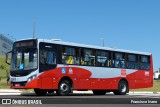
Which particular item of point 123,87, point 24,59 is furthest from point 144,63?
point 24,59

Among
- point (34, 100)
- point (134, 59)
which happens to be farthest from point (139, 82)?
point (34, 100)

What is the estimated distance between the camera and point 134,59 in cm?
3075

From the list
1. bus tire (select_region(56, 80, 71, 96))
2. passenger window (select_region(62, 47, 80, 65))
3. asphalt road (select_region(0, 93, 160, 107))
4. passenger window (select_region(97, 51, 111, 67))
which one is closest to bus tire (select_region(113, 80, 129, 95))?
passenger window (select_region(97, 51, 111, 67))

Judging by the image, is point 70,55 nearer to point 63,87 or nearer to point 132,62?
point 63,87

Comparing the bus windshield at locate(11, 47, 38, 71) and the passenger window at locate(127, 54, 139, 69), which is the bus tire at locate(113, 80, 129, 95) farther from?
the bus windshield at locate(11, 47, 38, 71)

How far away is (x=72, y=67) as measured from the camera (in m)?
25.4

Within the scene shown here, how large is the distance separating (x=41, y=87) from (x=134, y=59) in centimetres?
980

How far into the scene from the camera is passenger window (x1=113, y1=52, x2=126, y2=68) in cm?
2908

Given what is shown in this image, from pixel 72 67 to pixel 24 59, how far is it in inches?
128

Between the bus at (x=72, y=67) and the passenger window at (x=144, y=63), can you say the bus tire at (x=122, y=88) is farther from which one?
the passenger window at (x=144, y=63)

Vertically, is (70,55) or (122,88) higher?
(70,55)

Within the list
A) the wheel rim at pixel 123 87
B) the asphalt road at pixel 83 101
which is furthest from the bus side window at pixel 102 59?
the asphalt road at pixel 83 101

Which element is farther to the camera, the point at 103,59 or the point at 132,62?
the point at 132,62

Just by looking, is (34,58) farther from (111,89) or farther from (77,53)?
(111,89)
